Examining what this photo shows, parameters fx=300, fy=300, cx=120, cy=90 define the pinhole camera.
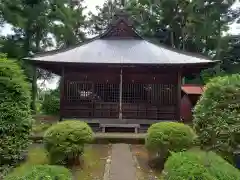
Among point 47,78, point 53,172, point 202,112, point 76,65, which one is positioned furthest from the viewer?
point 47,78

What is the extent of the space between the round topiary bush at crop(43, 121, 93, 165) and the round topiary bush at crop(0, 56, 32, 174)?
774mm

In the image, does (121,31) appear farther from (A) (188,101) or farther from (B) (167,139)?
(B) (167,139)

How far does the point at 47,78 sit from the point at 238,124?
97.6 ft

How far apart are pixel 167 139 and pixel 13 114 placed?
3.89m

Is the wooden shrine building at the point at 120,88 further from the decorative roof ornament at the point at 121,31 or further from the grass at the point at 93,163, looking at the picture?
the grass at the point at 93,163

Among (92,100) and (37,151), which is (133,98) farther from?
(37,151)

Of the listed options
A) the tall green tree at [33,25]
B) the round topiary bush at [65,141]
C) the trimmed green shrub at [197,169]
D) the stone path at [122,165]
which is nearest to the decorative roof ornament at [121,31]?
the tall green tree at [33,25]

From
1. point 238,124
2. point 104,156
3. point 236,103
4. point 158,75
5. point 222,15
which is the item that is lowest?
Result: point 104,156

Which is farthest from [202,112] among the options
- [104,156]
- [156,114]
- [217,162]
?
[156,114]

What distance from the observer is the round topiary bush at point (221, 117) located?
6.42 meters

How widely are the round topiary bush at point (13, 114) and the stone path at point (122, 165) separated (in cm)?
240

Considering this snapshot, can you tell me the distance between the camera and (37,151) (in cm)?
952

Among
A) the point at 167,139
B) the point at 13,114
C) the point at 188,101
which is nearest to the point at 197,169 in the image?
the point at 167,139

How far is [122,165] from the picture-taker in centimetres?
754
